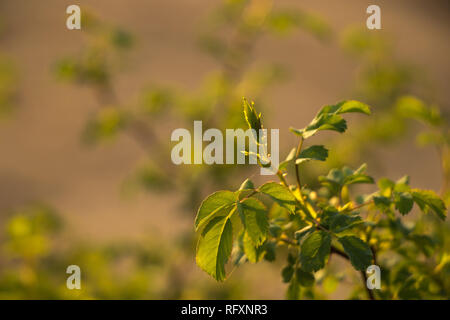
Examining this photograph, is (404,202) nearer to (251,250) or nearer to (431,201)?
(431,201)

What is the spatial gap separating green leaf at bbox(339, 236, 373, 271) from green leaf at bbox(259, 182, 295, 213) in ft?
0.22

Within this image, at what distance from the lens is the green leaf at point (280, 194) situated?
38 cm

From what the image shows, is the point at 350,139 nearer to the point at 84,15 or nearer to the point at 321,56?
the point at 84,15

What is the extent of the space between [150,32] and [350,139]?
4122 mm

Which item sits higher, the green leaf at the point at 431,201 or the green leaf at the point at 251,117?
the green leaf at the point at 251,117

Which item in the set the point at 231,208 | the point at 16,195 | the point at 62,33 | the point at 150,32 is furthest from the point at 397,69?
the point at 62,33

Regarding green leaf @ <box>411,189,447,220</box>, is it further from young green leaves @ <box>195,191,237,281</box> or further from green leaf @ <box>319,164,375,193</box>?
young green leaves @ <box>195,191,237,281</box>

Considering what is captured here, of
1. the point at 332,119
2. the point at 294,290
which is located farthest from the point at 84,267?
the point at 332,119

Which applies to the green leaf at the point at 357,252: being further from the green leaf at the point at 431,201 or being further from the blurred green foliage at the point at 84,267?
the blurred green foliage at the point at 84,267

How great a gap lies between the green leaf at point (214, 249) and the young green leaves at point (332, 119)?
0.42ft

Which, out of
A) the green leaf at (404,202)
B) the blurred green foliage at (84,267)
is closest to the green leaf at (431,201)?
the green leaf at (404,202)

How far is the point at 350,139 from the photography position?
4.89ft

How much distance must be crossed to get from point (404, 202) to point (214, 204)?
0.66 ft

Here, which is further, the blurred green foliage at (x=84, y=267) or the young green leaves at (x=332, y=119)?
the blurred green foliage at (x=84, y=267)
